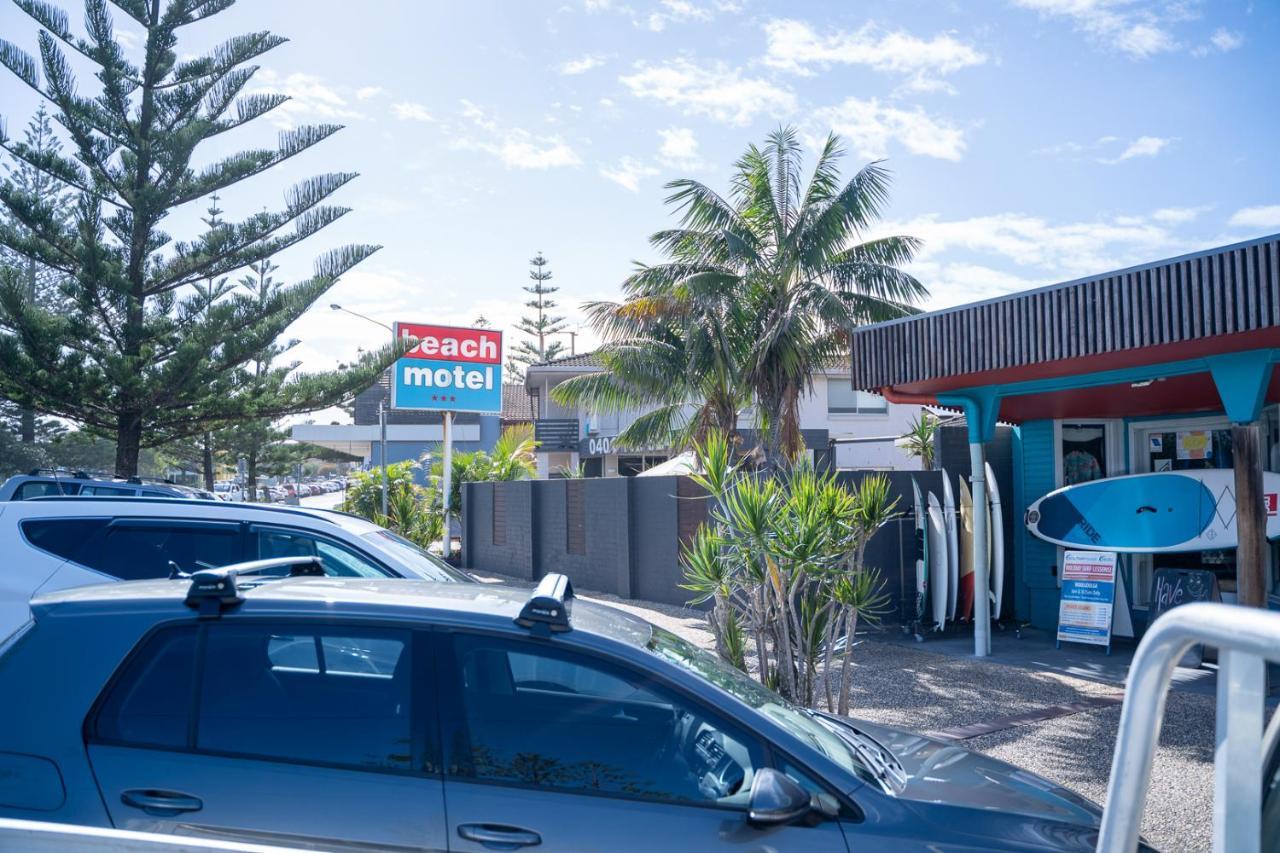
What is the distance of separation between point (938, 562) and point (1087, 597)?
168cm

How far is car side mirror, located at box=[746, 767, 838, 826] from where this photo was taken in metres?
2.95

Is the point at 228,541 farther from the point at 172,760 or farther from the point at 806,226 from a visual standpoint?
the point at 806,226

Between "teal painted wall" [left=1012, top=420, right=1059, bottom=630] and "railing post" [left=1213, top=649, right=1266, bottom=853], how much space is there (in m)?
12.6

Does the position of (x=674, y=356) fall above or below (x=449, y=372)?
below

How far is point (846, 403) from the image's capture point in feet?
99.7

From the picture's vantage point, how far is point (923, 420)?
68.9 ft

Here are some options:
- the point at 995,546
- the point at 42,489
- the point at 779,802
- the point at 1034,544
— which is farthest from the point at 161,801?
the point at 1034,544

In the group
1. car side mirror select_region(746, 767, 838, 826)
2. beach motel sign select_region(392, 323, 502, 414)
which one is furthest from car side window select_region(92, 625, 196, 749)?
beach motel sign select_region(392, 323, 502, 414)

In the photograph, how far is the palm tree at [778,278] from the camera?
16000 mm

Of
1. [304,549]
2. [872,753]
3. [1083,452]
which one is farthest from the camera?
[1083,452]

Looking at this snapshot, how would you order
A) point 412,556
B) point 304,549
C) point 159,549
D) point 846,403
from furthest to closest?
point 846,403, point 412,556, point 304,549, point 159,549

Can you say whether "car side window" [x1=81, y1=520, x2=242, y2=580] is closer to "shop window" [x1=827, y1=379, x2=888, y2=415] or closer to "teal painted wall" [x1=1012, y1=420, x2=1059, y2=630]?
"teal painted wall" [x1=1012, y1=420, x2=1059, y2=630]

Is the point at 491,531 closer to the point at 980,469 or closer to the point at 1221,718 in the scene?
the point at 980,469

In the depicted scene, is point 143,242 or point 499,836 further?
point 143,242
